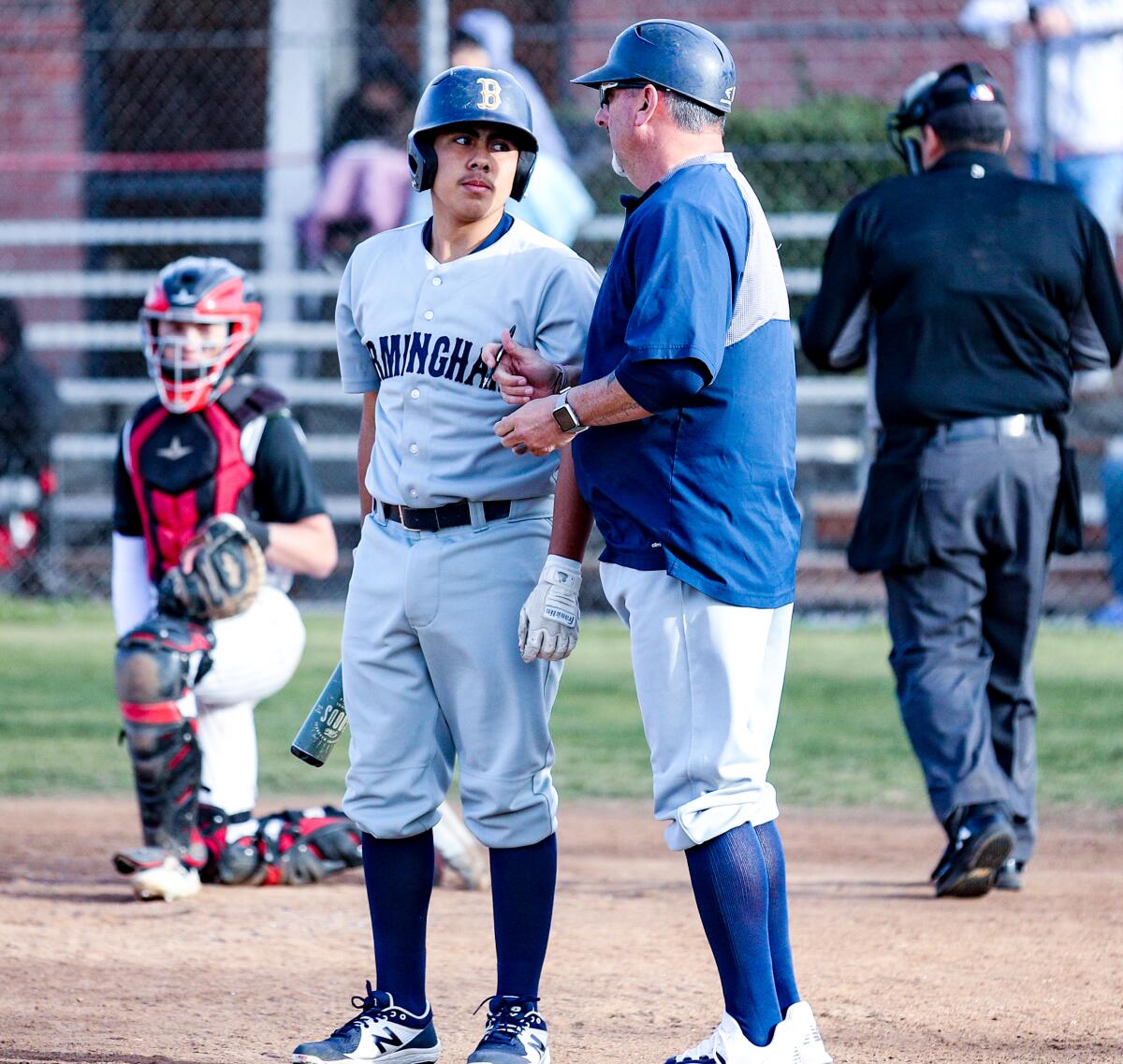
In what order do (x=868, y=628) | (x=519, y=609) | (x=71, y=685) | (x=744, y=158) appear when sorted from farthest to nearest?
(x=744, y=158)
(x=868, y=628)
(x=71, y=685)
(x=519, y=609)

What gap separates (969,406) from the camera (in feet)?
16.6

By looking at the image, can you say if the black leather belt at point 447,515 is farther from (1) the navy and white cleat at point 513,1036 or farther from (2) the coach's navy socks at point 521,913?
(1) the navy and white cleat at point 513,1036

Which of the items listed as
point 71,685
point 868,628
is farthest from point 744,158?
point 71,685

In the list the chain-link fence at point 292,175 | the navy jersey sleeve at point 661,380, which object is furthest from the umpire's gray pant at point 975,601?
the chain-link fence at point 292,175

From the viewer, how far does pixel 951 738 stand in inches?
194

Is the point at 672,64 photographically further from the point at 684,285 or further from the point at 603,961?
the point at 603,961

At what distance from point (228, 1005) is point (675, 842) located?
1.25 m

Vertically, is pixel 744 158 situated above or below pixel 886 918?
above

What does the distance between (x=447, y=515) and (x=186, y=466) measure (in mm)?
1775

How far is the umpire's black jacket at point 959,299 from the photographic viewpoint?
509cm

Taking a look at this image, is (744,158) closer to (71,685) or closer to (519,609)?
(71,685)

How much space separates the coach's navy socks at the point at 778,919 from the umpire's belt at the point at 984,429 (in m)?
2.11

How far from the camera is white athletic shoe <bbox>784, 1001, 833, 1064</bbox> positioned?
10.3 ft

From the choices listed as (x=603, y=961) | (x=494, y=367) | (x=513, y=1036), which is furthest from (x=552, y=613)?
(x=603, y=961)
